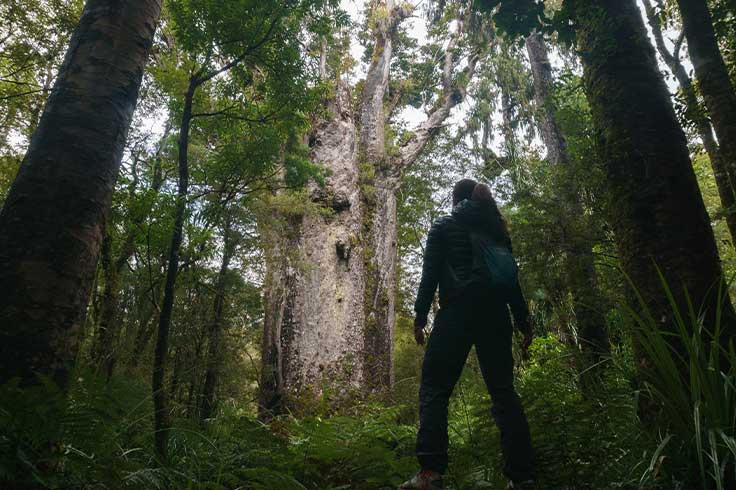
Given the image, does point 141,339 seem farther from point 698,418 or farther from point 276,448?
point 698,418

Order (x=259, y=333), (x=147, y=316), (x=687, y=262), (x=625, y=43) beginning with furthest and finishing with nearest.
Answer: (x=259, y=333) → (x=147, y=316) → (x=625, y=43) → (x=687, y=262)

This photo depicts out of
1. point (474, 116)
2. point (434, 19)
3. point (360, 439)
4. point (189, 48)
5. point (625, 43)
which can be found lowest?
point (360, 439)

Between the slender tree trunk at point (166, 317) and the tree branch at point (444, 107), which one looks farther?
the tree branch at point (444, 107)

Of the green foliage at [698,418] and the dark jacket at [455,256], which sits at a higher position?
the dark jacket at [455,256]

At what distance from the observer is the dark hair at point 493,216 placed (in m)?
3.04

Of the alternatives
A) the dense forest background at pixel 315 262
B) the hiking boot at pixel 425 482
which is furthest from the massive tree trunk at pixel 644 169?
the hiking boot at pixel 425 482

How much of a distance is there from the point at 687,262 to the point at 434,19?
1285cm

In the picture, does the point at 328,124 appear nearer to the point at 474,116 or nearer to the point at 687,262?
the point at 474,116

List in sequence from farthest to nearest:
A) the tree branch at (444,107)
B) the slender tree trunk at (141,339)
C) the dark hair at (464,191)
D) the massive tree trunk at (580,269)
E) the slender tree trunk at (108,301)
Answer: the tree branch at (444,107), the slender tree trunk at (141,339), the slender tree trunk at (108,301), the massive tree trunk at (580,269), the dark hair at (464,191)

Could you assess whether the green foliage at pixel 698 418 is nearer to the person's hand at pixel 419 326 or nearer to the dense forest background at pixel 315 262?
the dense forest background at pixel 315 262

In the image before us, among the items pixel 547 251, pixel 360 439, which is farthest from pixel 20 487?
pixel 547 251

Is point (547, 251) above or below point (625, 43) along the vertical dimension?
below

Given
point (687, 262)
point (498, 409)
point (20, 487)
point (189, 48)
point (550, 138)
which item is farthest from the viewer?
point (550, 138)

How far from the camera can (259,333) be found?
504 inches
